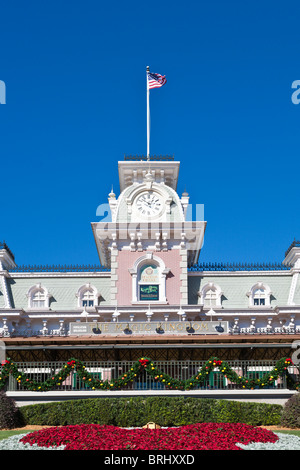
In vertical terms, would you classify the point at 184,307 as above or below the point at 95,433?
above

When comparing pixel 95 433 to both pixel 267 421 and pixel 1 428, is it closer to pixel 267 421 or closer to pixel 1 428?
pixel 1 428

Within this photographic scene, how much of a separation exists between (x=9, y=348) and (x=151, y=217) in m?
12.0

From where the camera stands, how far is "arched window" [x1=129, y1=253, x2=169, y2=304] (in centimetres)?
3275

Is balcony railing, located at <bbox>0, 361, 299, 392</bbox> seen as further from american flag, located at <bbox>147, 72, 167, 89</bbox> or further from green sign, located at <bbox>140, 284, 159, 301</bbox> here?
A: american flag, located at <bbox>147, 72, 167, 89</bbox>

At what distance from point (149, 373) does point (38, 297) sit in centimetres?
1214

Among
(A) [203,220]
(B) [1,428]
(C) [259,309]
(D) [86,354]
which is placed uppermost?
(A) [203,220]

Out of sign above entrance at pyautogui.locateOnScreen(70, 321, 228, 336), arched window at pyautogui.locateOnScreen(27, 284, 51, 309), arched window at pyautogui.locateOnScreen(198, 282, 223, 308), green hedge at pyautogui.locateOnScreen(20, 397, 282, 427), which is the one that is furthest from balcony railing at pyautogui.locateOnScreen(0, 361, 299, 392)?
arched window at pyautogui.locateOnScreen(27, 284, 51, 309)

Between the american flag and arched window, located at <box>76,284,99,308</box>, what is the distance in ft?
44.0

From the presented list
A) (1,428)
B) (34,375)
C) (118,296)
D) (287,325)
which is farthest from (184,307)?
(1,428)

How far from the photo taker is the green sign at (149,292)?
32.8m

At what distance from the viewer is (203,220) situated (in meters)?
33.8

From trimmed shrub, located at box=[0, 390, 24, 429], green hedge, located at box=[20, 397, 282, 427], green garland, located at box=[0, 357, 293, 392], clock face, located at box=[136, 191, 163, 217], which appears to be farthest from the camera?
clock face, located at box=[136, 191, 163, 217]

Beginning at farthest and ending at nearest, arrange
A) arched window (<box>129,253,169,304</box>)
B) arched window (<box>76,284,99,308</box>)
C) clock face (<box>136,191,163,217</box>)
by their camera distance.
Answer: clock face (<box>136,191,163,217</box>), arched window (<box>76,284,99,308</box>), arched window (<box>129,253,169,304</box>)

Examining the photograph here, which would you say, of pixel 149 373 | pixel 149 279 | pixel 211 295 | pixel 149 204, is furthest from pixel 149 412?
pixel 149 204
